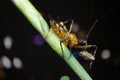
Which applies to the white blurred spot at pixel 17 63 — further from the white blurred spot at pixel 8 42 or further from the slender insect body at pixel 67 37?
the slender insect body at pixel 67 37

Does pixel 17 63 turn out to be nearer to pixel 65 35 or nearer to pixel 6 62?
pixel 6 62

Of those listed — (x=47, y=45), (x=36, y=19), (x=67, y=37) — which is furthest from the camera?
(x=47, y=45)

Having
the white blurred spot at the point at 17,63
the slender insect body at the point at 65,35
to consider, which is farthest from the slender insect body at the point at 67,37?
the white blurred spot at the point at 17,63

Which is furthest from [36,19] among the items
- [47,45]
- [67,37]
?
[47,45]

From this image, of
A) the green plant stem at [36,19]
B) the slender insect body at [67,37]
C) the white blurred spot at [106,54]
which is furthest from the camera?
the white blurred spot at [106,54]

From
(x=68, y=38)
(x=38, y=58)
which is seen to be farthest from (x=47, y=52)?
(x=68, y=38)

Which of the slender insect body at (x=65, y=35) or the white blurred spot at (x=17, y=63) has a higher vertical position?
the white blurred spot at (x=17, y=63)

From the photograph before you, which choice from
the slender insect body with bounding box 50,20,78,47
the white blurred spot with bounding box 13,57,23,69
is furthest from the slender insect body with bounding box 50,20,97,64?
the white blurred spot with bounding box 13,57,23,69

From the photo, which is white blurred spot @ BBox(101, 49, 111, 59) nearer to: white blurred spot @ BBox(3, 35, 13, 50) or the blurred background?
the blurred background
